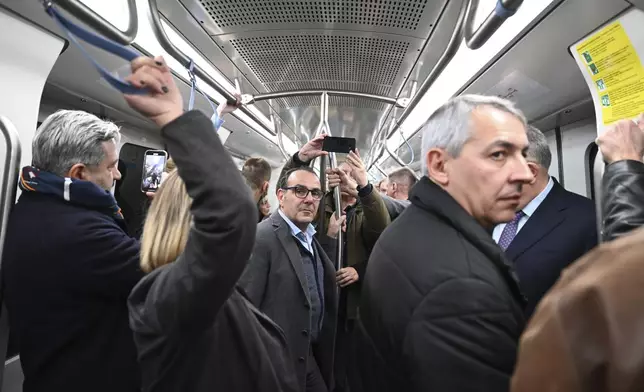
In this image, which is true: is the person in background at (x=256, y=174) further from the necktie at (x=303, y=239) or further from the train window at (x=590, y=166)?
the train window at (x=590, y=166)

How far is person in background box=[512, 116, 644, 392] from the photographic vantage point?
0.27 metres

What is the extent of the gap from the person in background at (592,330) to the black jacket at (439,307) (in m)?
0.42

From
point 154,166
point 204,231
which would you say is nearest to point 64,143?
point 204,231

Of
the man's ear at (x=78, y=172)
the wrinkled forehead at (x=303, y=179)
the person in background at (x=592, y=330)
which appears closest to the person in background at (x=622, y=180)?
the person in background at (x=592, y=330)

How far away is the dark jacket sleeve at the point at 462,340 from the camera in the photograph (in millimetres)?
716

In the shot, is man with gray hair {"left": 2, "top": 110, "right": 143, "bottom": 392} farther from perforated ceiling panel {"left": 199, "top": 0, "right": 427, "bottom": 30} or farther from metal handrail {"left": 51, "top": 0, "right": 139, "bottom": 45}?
perforated ceiling panel {"left": 199, "top": 0, "right": 427, "bottom": 30}

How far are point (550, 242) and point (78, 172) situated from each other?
1.85 meters

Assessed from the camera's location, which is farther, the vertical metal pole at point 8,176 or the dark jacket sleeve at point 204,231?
the vertical metal pole at point 8,176

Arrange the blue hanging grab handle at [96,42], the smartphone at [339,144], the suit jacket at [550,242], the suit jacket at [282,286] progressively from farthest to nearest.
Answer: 1. the smartphone at [339,144]
2. the suit jacket at [282,286]
3. the suit jacket at [550,242]
4. the blue hanging grab handle at [96,42]

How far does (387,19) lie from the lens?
1509 millimetres

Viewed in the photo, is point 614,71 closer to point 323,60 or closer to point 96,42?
point 323,60

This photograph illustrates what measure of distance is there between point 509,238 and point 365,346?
3.29 feet

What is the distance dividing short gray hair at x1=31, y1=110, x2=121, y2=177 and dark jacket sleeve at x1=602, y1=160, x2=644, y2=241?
5.97 ft

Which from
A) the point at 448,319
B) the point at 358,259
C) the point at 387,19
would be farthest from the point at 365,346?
the point at 358,259
